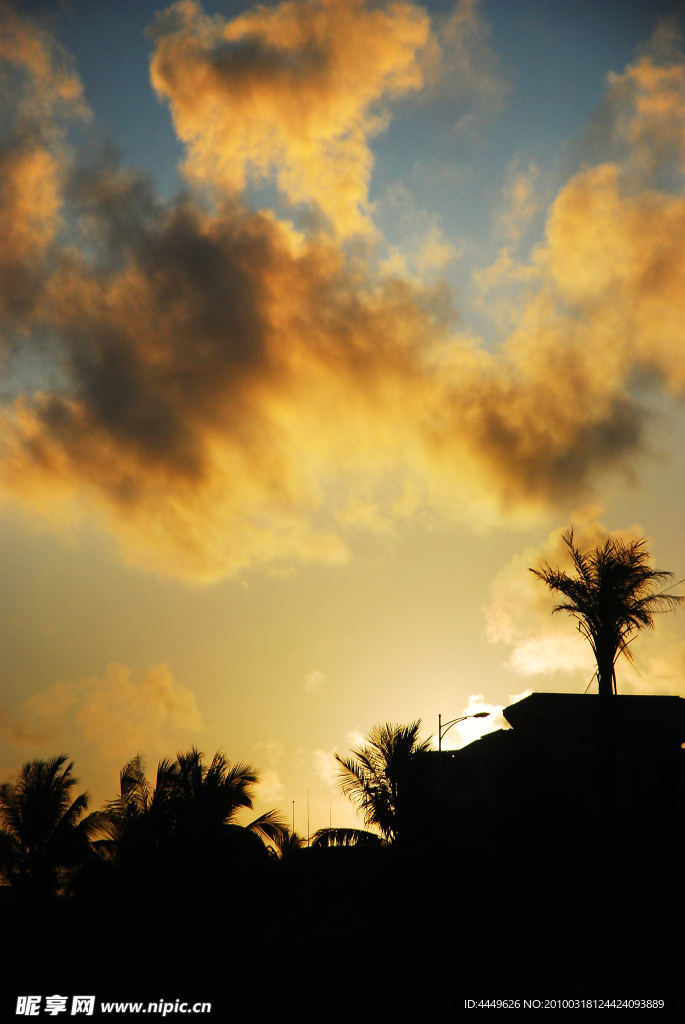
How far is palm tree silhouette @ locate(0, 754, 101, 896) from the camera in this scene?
31578mm

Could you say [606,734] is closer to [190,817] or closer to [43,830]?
[190,817]

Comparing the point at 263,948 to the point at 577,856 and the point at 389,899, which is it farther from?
the point at 577,856

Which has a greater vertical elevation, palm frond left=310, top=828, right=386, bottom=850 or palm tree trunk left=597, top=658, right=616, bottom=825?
palm tree trunk left=597, top=658, right=616, bottom=825

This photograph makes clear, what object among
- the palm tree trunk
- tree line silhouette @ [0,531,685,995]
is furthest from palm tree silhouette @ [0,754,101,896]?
the palm tree trunk

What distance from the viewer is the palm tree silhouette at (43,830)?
3158cm

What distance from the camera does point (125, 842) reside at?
2695 centimetres

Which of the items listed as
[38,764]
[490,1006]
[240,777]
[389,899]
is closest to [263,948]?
[389,899]

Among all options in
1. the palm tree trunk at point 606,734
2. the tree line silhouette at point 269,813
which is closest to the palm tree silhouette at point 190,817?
the tree line silhouette at point 269,813

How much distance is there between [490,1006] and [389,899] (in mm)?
4437

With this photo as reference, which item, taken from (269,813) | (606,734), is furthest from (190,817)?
(606,734)

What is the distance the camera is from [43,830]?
32.7 m

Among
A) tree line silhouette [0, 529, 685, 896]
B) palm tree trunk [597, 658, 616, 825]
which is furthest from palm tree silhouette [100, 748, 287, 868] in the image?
palm tree trunk [597, 658, 616, 825]

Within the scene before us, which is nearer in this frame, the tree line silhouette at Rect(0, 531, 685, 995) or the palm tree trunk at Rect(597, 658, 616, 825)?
the tree line silhouette at Rect(0, 531, 685, 995)

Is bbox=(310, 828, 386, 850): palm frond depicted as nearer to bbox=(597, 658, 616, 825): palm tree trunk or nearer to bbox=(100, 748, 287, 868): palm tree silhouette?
bbox=(100, 748, 287, 868): palm tree silhouette
